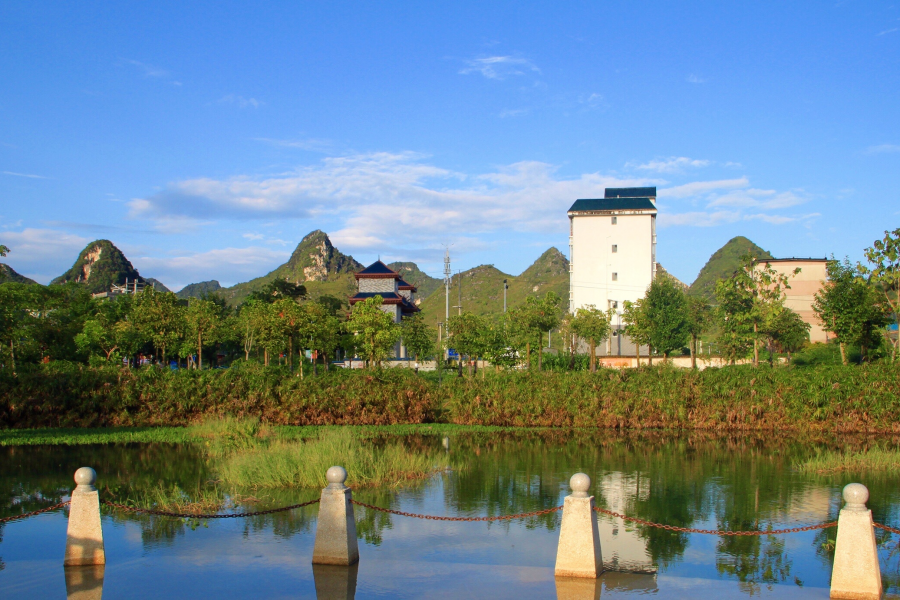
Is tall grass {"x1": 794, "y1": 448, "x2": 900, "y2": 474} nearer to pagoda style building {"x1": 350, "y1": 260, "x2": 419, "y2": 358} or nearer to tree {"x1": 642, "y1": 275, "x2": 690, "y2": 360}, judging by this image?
tree {"x1": 642, "y1": 275, "x2": 690, "y2": 360}

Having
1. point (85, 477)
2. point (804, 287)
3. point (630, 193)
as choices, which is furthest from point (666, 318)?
point (85, 477)

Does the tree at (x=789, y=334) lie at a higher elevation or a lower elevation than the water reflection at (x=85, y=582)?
higher

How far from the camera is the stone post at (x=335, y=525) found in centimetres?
738

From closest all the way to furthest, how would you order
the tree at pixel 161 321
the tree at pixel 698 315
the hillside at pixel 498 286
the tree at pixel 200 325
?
the tree at pixel 161 321
the tree at pixel 200 325
the tree at pixel 698 315
the hillside at pixel 498 286

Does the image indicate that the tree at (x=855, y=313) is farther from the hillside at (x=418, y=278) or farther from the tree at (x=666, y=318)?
the hillside at (x=418, y=278)

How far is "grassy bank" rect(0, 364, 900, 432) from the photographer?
69.6ft

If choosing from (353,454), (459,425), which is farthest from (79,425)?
(353,454)

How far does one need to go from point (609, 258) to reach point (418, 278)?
376ft

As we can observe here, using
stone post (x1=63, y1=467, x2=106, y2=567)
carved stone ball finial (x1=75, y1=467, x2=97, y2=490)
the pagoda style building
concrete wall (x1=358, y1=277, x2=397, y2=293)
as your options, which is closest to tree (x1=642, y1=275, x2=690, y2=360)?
the pagoda style building

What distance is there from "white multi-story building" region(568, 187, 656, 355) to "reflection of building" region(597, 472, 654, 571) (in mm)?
58868

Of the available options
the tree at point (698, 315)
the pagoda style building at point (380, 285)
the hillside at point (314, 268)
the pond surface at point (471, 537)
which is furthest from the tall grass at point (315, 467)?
the hillside at point (314, 268)

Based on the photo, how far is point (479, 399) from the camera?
2280 centimetres

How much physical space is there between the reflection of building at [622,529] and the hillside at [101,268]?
11294 centimetres

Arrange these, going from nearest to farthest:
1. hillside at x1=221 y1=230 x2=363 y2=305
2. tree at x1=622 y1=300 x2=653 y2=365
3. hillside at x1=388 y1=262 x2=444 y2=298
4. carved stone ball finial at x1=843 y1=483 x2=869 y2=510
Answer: carved stone ball finial at x1=843 y1=483 x2=869 y2=510, tree at x1=622 y1=300 x2=653 y2=365, hillside at x1=221 y1=230 x2=363 y2=305, hillside at x1=388 y1=262 x2=444 y2=298
